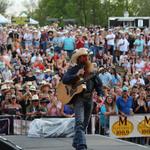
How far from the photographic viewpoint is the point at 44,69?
2267 cm

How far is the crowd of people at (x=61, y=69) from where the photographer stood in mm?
15273

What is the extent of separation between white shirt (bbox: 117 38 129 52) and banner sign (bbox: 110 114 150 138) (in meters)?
12.9

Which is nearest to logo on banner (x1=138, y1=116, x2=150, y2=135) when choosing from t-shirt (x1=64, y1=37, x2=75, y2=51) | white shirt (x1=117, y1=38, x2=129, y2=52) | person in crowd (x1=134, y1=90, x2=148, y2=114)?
person in crowd (x1=134, y1=90, x2=148, y2=114)

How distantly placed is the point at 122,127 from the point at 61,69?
25.0 feet

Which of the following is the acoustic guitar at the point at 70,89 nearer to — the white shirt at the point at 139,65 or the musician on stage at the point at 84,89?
the musician on stage at the point at 84,89

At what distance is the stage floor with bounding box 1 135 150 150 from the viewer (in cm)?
959

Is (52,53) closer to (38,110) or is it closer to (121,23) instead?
(38,110)

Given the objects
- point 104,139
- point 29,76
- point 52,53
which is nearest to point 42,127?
point 104,139

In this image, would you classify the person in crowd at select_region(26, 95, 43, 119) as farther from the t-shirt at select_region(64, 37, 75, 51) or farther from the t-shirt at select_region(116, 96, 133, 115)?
the t-shirt at select_region(64, 37, 75, 51)

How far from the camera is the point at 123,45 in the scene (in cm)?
2823

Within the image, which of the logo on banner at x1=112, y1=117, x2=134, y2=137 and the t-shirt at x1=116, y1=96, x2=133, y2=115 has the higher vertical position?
the t-shirt at x1=116, y1=96, x2=133, y2=115

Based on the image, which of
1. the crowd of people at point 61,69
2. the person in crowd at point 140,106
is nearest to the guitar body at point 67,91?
the crowd of people at point 61,69

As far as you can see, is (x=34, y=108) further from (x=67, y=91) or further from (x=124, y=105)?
(x=67, y=91)

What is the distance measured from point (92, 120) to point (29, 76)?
6.03 m
